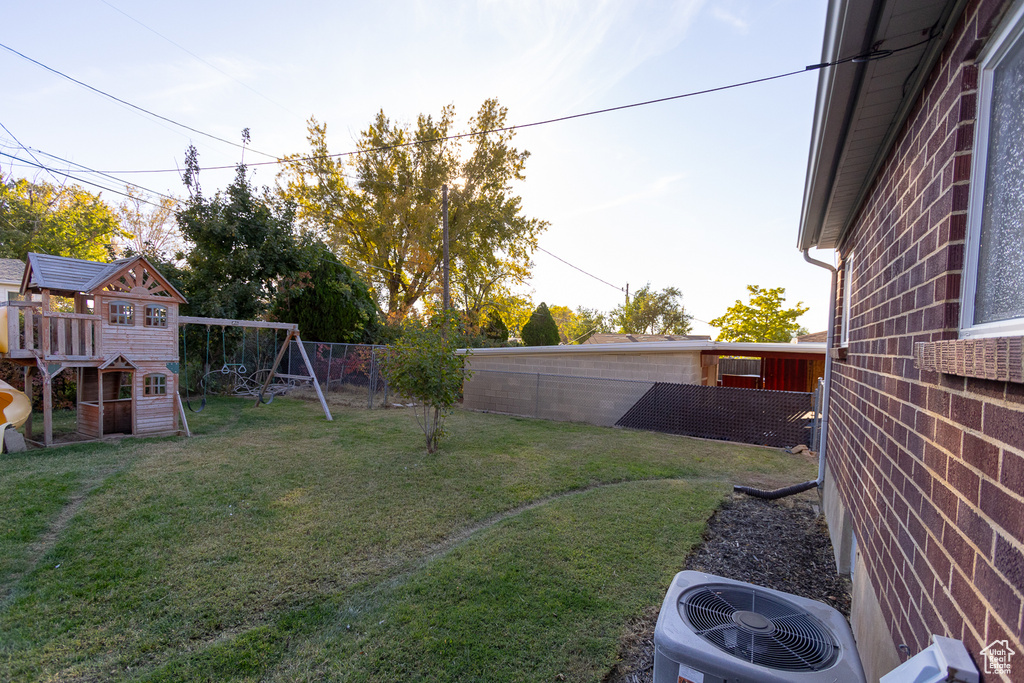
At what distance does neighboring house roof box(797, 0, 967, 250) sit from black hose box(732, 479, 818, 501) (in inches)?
147

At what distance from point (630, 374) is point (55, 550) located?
9.97 m

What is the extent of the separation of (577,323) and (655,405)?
32.8 m

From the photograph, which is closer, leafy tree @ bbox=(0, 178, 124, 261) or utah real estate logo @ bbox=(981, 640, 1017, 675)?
utah real estate logo @ bbox=(981, 640, 1017, 675)

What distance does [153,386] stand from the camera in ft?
29.1

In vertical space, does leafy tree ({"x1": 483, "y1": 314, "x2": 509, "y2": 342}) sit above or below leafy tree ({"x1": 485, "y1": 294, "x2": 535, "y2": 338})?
below

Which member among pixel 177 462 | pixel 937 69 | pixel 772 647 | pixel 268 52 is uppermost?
pixel 268 52

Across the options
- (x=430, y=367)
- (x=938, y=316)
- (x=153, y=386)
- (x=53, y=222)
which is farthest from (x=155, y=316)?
(x=53, y=222)

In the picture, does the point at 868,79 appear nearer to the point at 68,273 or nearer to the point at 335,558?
the point at 335,558

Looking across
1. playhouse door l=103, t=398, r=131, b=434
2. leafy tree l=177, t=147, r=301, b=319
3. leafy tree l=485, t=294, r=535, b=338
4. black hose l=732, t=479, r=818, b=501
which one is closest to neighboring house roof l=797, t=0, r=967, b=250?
black hose l=732, t=479, r=818, b=501

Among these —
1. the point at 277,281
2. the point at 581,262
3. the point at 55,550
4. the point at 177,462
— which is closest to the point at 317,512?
the point at 55,550

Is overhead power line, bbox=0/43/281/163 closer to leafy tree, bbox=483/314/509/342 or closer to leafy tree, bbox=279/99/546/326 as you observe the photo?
leafy tree, bbox=279/99/546/326

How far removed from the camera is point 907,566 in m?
1.69

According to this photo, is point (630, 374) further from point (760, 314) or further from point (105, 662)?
point (760, 314)

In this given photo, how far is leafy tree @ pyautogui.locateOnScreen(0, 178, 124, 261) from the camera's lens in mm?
19375
